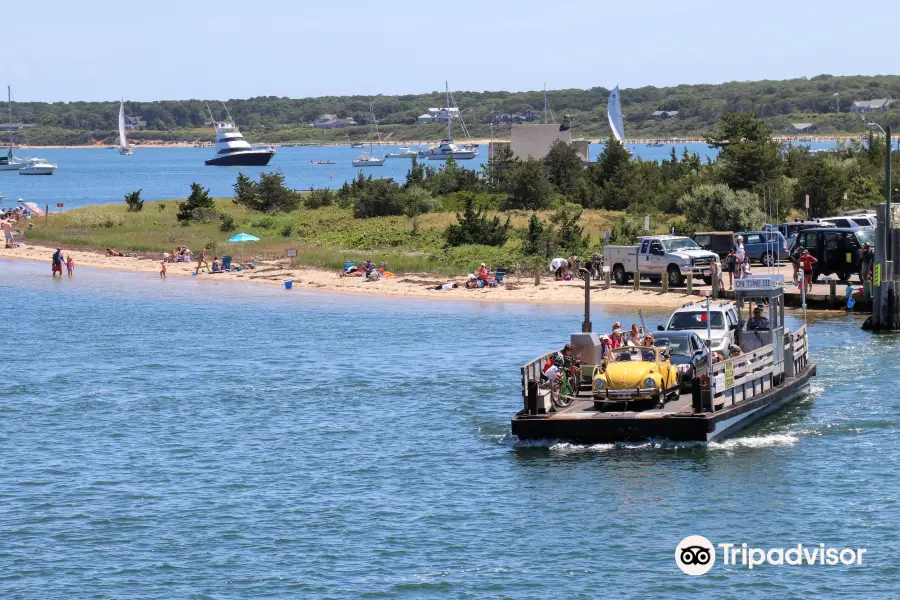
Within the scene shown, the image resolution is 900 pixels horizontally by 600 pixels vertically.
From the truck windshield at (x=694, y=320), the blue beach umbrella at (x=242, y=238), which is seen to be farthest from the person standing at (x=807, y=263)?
the blue beach umbrella at (x=242, y=238)

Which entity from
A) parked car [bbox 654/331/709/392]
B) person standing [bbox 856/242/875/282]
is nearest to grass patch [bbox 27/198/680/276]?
person standing [bbox 856/242/875/282]

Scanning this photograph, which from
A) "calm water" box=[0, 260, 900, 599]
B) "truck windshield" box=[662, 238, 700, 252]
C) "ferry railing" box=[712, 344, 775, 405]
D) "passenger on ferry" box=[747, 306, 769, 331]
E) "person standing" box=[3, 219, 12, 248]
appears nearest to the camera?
"calm water" box=[0, 260, 900, 599]

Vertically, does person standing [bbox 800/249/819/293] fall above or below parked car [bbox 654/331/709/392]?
above

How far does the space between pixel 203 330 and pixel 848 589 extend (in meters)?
34.8

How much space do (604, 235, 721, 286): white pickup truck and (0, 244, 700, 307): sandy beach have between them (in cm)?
127

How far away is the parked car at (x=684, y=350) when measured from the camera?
29.7m

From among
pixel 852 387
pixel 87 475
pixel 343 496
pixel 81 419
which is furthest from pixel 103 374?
pixel 852 387

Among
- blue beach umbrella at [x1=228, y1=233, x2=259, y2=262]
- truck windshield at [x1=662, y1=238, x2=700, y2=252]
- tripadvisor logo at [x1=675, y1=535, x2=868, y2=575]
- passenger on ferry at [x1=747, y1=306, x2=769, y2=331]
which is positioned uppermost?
truck windshield at [x1=662, y1=238, x2=700, y2=252]

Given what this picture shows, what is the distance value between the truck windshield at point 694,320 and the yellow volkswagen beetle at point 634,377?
12.6 ft

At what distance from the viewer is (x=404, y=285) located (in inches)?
2398

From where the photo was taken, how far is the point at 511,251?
65.6 meters

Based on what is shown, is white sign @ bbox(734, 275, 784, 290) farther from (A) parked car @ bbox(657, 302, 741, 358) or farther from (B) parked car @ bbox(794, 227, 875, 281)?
(B) parked car @ bbox(794, 227, 875, 281)

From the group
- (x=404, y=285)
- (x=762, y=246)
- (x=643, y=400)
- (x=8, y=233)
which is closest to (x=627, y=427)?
(x=643, y=400)

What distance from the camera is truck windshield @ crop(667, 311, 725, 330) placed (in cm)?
3259
